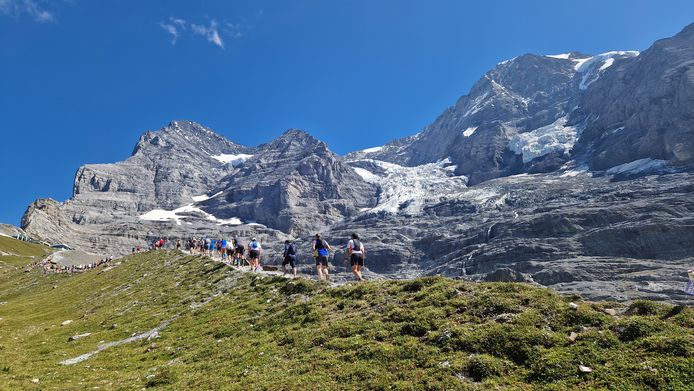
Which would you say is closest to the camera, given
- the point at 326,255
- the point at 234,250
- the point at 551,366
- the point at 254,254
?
the point at 551,366

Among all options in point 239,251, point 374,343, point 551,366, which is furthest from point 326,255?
point 551,366

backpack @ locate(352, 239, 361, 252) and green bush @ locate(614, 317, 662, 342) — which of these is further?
backpack @ locate(352, 239, 361, 252)

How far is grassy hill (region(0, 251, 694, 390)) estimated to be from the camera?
13883 millimetres

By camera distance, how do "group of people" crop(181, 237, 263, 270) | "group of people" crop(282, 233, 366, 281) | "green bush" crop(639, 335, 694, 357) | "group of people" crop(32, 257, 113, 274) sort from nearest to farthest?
"green bush" crop(639, 335, 694, 357) < "group of people" crop(282, 233, 366, 281) < "group of people" crop(181, 237, 263, 270) < "group of people" crop(32, 257, 113, 274)

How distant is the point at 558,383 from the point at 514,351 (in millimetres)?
2072

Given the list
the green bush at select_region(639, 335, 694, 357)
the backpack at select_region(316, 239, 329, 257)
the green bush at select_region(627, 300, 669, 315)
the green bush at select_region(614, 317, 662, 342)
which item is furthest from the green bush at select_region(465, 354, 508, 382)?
the backpack at select_region(316, 239, 329, 257)

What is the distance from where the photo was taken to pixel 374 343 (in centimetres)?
1777

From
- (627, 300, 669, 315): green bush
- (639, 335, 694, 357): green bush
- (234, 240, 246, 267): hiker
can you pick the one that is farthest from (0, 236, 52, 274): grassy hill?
(639, 335, 694, 357): green bush

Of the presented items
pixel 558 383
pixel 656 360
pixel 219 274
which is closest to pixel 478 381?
pixel 558 383

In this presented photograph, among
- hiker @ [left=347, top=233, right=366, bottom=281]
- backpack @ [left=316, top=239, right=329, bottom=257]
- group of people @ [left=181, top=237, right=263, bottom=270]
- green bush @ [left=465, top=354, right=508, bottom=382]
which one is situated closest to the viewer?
green bush @ [left=465, top=354, right=508, bottom=382]

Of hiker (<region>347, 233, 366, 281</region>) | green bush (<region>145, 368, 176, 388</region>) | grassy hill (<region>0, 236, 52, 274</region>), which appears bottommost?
green bush (<region>145, 368, 176, 388</region>)

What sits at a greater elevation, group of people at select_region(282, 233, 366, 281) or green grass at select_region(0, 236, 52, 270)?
green grass at select_region(0, 236, 52, 270)

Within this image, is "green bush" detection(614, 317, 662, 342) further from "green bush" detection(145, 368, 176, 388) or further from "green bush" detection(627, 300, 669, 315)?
"green bush" detection(145, 368, 176, 388)

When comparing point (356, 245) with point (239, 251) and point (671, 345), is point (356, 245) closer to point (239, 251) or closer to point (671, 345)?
point (671, 345)
